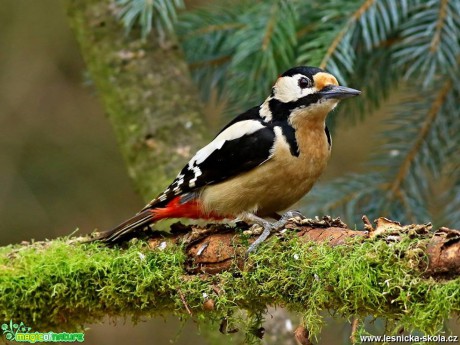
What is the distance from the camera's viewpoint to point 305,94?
105 inches

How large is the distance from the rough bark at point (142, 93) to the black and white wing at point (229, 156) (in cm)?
50

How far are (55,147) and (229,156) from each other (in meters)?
3.27

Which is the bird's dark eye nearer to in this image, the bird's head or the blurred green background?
the bird's head

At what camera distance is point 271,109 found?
2.75m

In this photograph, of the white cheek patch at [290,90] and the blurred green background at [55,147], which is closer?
the white cheek patch at [290,90]

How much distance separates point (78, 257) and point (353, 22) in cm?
134

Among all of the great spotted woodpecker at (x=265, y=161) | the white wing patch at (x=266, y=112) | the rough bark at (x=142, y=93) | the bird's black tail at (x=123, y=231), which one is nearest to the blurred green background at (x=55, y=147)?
the rough bark at (x=142, y=93)

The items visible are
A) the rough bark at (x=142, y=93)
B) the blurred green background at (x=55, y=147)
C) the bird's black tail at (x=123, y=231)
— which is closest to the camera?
the bird's black tail at (x=123, y=231)

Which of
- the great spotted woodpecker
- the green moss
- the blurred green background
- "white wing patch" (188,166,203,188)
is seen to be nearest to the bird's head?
the great spotted woodpecker

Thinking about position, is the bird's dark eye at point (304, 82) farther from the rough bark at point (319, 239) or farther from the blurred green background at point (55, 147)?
the blurred green background at point (55, 147)

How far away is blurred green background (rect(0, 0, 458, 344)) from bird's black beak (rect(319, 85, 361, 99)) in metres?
2.75

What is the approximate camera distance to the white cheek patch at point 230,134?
2.65 metres

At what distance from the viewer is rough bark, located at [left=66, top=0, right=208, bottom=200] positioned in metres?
3.26

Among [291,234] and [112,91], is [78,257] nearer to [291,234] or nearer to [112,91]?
[291,234]
